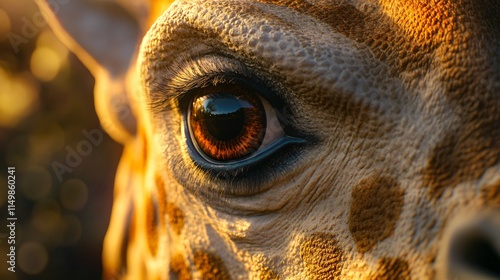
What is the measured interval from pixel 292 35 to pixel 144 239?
0.80 meters

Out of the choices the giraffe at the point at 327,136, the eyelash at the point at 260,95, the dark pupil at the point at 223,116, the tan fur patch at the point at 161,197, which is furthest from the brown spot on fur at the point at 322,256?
the tan fur patch at the point at 161,197

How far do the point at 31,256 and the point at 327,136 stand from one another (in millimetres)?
2960

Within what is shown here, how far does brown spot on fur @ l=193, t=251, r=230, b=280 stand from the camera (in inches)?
55.9

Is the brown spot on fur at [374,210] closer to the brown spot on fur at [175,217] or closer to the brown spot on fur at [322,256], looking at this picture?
the brown spot on fur at [322,256]

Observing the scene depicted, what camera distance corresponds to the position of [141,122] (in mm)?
1804

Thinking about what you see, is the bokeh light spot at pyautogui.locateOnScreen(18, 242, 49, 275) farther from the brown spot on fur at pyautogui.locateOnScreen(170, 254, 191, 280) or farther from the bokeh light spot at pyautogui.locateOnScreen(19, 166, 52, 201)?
the brown spot on fur at pyautogui.locateOnScreen(170, 254, 191, 280)

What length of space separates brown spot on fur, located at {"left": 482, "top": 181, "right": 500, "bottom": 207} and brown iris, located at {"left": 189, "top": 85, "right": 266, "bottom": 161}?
48cm

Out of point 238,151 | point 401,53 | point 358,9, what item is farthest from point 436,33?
point 238,151

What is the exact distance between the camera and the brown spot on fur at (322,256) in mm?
1212

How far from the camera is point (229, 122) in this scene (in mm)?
1361

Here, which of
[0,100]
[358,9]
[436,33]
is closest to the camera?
[436,33]

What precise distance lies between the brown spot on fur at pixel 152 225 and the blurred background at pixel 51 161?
6.38 feet

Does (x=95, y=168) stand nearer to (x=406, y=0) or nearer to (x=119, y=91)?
(x=119, y=91)

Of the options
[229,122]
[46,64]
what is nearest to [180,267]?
[229,122]
